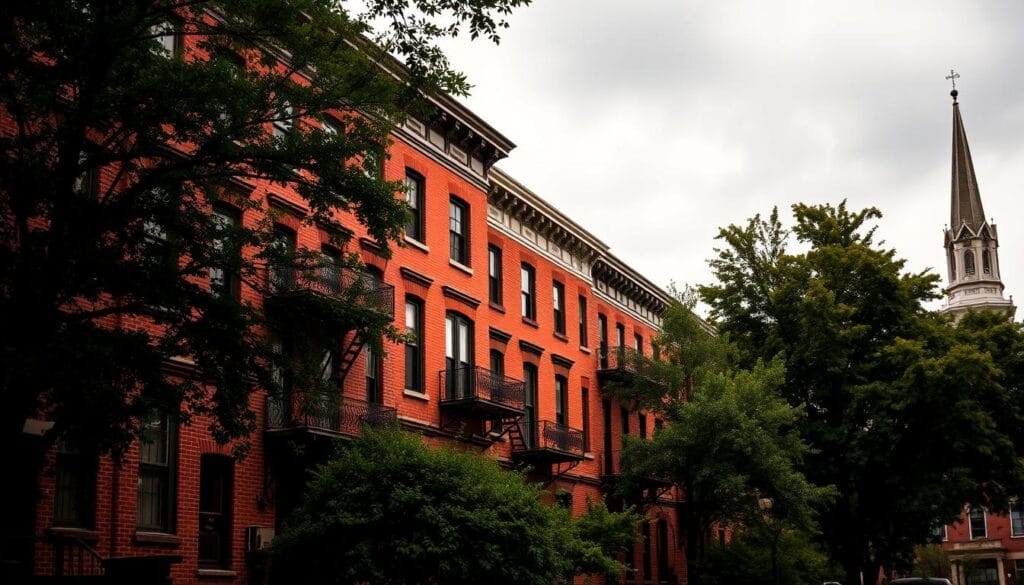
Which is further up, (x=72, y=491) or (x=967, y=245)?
(x=967, y=245)

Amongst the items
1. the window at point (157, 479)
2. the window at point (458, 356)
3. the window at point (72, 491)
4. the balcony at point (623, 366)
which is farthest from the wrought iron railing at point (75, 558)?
the balcony at point (623, 366)

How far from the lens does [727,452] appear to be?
A: 34219 mm

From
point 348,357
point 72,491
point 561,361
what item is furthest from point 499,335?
point 72,491

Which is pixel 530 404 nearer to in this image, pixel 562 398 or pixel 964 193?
pixel 562 398

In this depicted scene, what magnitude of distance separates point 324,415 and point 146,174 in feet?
26.1

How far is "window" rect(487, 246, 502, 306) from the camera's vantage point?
34.5 metres

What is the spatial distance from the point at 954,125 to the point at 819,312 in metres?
71.8

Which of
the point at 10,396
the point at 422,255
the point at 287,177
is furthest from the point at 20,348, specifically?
the point at 422,255

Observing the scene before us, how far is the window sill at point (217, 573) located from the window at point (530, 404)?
13675 mm

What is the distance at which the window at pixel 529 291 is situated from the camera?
3659cm

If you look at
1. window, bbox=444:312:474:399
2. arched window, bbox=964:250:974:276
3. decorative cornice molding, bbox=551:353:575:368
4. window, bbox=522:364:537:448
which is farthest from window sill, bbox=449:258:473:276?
arched window, bbox=964:250:974:276

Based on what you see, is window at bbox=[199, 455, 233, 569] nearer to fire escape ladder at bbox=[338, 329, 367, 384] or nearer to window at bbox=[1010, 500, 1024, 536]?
fire escape ladder at bbox=[338, 329, 367, 384]

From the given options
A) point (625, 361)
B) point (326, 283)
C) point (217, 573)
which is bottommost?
point (217, 573)

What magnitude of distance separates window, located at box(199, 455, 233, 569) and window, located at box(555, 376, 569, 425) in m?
16.9
